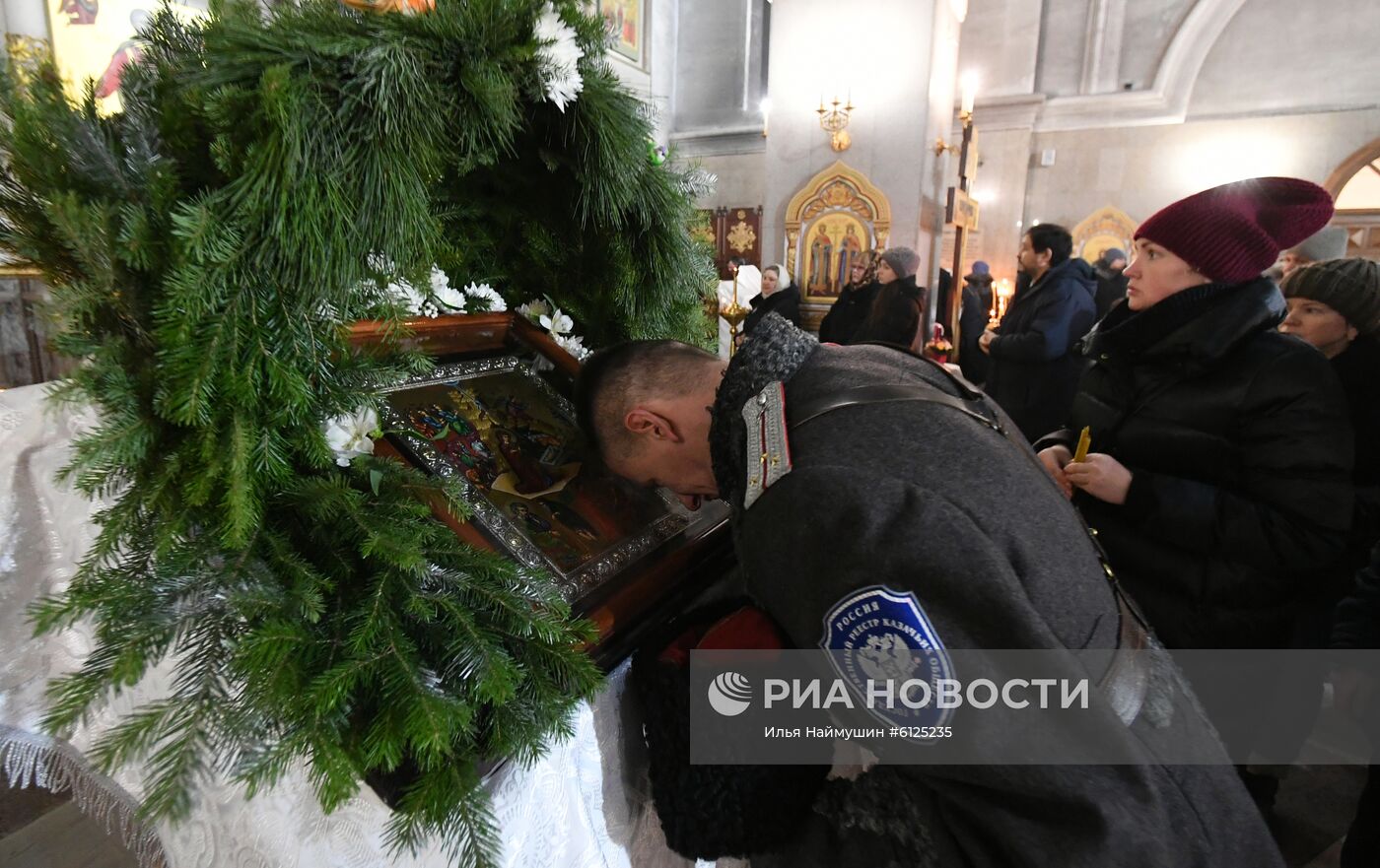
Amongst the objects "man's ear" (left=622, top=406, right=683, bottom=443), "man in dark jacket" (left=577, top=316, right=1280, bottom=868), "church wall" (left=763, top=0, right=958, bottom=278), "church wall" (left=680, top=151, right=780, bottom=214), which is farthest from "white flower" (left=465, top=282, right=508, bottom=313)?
"church wall" (left=680, top=151, right=780, bottom=214)

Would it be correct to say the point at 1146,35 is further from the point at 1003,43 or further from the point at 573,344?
the point at 573,344

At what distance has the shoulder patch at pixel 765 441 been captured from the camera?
0.98m

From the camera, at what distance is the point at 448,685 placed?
846 mm

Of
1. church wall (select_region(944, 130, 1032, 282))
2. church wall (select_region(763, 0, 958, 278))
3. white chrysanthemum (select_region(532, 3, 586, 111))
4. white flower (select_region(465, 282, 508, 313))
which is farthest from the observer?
church wall (select_region(944, 130, 1032, 282))

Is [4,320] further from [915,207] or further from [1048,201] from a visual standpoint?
[1048,201]

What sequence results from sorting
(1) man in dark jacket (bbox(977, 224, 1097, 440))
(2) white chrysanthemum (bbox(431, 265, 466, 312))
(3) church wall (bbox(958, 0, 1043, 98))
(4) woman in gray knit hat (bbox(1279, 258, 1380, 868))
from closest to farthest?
1. (2) white chrysanthemum (bbox(431, 265, 466, 312))
2. (4) woman in gray knit hat (bbox(1279, 258, 1380, 868))
3. (1) man in dark jacket (bbox(977, 224, 1097, 440))
4. (3) church wall (bbox(958, 0, 1043, 98))

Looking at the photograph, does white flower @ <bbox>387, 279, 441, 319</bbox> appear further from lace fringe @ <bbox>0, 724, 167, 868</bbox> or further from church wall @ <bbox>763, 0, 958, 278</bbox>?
church wall @ <bbox>763, 0, 958, 278</bbox>

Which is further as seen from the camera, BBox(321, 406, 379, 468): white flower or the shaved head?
the shaved head

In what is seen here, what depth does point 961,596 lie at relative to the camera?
85cm

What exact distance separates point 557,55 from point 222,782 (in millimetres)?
1214

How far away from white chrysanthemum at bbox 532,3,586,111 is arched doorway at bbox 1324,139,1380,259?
45.4 feet

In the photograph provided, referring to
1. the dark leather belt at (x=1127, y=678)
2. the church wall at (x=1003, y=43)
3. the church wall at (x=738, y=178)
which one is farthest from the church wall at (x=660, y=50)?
the dark leather belt at (x=1127, y=678)

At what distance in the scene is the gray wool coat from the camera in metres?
0.84

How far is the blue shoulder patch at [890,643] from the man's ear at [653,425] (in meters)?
0.48
